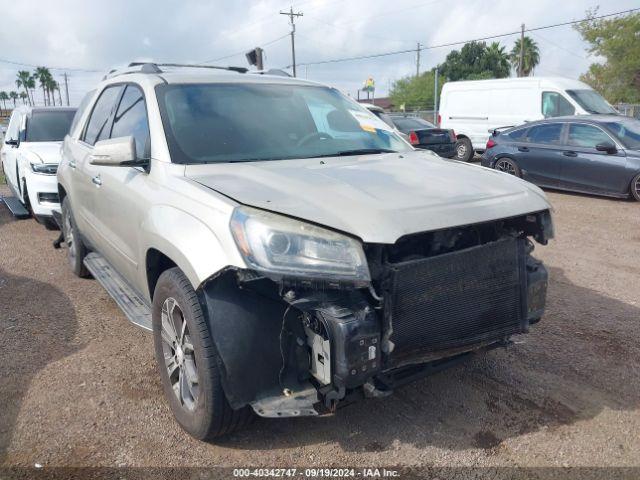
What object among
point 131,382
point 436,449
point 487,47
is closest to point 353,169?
point 436,449

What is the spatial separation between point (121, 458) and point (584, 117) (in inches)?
397

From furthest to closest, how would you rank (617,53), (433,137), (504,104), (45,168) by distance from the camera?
(617,53), (504,104), (433,137), (45,168)

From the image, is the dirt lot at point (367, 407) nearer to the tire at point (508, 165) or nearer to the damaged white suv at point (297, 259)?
the damaged white suv at point (297, 259)

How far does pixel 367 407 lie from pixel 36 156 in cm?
633

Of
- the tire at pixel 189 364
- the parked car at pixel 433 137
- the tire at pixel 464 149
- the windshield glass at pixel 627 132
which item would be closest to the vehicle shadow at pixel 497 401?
the tire at pixel 189 364

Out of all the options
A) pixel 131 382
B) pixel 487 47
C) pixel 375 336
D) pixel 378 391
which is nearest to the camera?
pixel 375 336

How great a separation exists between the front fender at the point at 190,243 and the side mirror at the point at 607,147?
865 cm

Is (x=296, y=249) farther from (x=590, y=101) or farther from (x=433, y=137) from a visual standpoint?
(x=590, y=101)

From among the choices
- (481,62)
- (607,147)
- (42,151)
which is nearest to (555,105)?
(607,147)

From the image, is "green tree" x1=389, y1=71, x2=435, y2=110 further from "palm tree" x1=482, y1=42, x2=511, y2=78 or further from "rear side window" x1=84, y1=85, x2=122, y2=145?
"rear side window" x1=84, y1=85, x2=122, y2=145

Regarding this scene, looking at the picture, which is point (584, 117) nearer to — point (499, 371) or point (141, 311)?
point (499, 371)

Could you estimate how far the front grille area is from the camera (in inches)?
97.6

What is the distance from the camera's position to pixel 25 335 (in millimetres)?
4199

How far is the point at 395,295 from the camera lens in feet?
8.01
